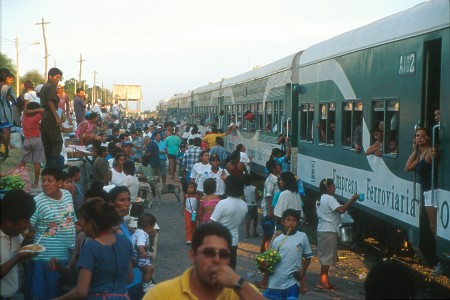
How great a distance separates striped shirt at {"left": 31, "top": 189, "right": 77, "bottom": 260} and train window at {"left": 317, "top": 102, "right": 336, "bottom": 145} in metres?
8.46

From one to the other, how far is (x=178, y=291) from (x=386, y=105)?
8486 millimetres

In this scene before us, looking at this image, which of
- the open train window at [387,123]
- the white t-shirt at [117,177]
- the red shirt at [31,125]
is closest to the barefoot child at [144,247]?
the open train window at [387,123]

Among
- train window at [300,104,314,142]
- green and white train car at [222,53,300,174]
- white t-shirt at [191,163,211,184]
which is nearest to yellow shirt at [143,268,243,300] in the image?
white t-shirt at [191,163,211,184]

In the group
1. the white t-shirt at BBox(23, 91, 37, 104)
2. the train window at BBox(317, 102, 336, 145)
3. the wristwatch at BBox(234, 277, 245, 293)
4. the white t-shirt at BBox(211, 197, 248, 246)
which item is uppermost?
the white t-shirt at BBox(23, 91, 37, 104)

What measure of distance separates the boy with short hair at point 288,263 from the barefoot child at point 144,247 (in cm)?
137

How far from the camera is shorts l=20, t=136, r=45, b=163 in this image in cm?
1380

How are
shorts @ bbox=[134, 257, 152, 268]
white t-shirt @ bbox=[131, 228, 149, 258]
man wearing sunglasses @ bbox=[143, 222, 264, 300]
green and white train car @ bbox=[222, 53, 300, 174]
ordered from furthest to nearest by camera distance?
green and white train car @ bbox=[222, 53, 300, 174] < white t-shirt @ bbox=[131, 228, 149, 258] < shorts @ bbox=[134, 257, 152, 268] < man wearing sunglasses @ bbox=[143, 222, 264, 300]

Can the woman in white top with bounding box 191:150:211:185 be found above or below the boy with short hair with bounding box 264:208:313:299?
above

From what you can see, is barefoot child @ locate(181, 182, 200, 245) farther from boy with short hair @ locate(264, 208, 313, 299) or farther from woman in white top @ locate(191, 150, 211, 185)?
boy with short hair @ locate(264, 208, 313, 299)

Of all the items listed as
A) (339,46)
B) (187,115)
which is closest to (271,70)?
(339,46)

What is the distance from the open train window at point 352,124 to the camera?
13.7 m

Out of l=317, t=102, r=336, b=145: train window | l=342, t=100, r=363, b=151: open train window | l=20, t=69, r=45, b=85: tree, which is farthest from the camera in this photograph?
l=20, t=69, r=45, b=85: tree

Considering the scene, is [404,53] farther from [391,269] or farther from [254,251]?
[391,269]

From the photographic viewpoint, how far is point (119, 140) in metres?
22.5
